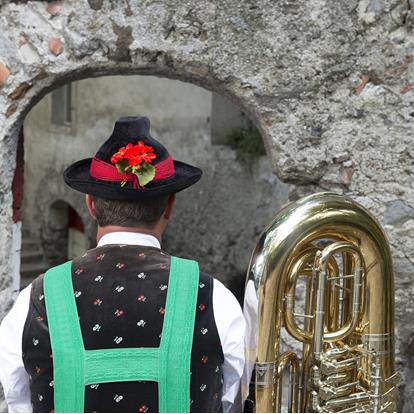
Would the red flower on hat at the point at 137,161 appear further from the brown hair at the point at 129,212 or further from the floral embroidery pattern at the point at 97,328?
the floral embroidery pattern at the point at 97,328

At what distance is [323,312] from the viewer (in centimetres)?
255

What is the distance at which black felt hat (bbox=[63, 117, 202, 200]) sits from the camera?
229 centimetres

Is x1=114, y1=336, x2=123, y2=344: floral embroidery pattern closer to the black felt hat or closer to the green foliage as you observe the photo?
the black felt hat

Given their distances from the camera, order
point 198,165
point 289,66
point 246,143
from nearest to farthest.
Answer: point 289,66 < point 246,143 < point 198,165

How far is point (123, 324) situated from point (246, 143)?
528 cm

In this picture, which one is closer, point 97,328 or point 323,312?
point 97,328

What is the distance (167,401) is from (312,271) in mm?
633

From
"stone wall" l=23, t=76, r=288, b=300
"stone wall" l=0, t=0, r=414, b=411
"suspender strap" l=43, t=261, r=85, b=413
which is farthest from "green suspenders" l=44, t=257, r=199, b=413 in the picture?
"stone wall" l=23, t=76, r=288, b=300

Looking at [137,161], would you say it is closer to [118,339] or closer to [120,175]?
[120,175]

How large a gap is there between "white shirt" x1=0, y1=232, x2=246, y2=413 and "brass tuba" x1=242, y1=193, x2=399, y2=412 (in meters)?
0.09

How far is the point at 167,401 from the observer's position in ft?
7.33

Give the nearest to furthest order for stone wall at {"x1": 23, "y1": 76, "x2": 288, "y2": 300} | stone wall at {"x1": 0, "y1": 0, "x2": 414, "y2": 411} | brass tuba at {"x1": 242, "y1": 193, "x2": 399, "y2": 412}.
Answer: brass tuba at {"x1": 242, "y1": 193, "x2": 399, "y2": 412} < stone wall at {"x1": 0, "y1": 0, "x2": 414, "y2": 411} < stone wall at {"x1": 23, "y1": 76, "x2": 288, "y2": 300}

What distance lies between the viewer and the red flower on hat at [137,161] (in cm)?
231

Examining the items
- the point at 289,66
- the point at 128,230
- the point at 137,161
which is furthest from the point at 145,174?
the point at 289,66
